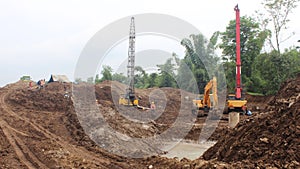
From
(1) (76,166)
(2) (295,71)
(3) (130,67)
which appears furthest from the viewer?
(2) (295,71)

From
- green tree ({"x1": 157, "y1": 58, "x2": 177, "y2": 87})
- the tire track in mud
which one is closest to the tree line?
green tree ({"x1": 157, "y1": 58, "x2": 177, "y2": 87})

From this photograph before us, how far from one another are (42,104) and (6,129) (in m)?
7.94

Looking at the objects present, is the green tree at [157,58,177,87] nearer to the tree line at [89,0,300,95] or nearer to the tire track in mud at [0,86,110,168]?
the tree line at [89,0,300,95]

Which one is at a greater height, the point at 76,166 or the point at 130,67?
the point at 130,67

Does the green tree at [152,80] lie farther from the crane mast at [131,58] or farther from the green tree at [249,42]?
the crane mast at [131,58]

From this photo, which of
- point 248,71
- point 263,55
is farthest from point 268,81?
point 248,71

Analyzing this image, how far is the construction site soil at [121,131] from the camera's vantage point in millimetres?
7141

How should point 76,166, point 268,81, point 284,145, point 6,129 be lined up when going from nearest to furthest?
point 284,145, point 76,166, point 6,129, point 268,81

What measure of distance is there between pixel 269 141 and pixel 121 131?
403 inches

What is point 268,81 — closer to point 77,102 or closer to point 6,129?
point 77,102

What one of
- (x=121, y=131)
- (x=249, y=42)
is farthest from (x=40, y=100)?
(x=249, y=42)

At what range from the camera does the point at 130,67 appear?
24.9m

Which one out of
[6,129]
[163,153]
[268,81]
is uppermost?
[268,81]

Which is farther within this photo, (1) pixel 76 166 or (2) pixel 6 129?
(2) pixel 6 129
